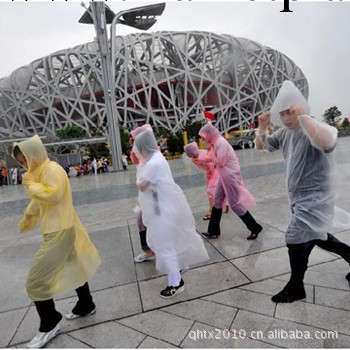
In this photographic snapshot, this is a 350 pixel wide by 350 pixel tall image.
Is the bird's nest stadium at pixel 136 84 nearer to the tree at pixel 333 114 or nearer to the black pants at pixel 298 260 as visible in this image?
Answer: the tree at pixel 333 114

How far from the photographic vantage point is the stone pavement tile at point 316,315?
2.12 metres

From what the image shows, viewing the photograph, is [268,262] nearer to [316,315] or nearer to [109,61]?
[316,315]

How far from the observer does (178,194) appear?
2.88 m

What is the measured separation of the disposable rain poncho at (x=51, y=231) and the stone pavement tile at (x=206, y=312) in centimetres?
79

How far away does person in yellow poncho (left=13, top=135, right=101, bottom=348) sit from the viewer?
2225 millimetres

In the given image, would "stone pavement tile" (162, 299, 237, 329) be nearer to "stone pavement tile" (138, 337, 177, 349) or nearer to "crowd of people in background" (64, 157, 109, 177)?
"stone pavement tile" (138, 337, 177, 349)

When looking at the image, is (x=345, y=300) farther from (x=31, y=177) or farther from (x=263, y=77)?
(x=263, y=77)

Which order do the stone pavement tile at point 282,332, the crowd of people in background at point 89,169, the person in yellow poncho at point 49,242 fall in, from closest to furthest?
1. the stone pavement tile at point 282,332
2. the person in yellow poncho at point 49,242
3. the crowd of people in background at point 89,169

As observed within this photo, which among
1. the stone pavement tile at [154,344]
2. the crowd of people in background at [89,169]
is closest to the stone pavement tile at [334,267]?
the stone pavement tile at [154,344]

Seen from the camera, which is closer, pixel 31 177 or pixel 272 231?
pixel 31 177

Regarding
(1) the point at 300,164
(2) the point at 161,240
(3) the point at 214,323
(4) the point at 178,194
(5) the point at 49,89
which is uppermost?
(5) the point at 49,89

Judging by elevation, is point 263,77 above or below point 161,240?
above

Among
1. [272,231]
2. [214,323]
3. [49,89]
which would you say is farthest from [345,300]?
[49,89]

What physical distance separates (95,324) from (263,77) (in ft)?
204
